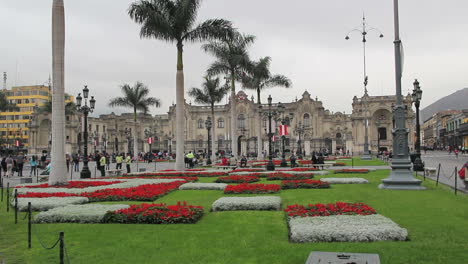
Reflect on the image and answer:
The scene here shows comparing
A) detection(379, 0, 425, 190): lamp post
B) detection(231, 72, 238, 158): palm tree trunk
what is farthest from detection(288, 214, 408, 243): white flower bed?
detection(231, 72, 238, 158): palm tree trunk

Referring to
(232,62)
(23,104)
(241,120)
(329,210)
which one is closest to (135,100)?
(232,62)

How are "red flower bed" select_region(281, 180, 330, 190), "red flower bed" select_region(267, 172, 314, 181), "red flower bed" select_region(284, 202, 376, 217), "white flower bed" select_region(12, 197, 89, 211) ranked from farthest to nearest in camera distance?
"red flower bed" select_region(267, 172, 314, 181) → "red flower bed" select_region(281, 180, 330, 190) → "white flower bed" select_region(12, 197, 89, 211) → "red flower bed" select_region(284, 202, 376, 217)

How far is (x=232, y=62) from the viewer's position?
33094mm

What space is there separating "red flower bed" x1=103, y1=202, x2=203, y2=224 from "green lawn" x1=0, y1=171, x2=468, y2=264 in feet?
0.91

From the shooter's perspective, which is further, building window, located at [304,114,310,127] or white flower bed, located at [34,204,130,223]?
building window, located at [304,114,310,127]

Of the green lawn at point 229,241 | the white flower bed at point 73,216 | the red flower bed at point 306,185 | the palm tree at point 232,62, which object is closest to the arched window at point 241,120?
the palm tree at point 232,62

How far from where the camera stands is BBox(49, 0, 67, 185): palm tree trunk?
616 inches

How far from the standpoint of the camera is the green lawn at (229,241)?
19.8ft

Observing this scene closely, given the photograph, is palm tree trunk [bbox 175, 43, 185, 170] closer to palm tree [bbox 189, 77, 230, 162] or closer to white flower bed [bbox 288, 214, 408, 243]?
white flower bed [bbox 288, 214, 408, 243]

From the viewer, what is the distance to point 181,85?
23281 millimetres

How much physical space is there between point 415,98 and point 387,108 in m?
51.4

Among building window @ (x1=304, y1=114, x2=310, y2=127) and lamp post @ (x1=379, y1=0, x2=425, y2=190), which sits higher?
building window @ (x1=304, y1=114, x2=310, y2=127)

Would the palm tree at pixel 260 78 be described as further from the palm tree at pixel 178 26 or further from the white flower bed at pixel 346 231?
the white flower bed at pixel 346 231

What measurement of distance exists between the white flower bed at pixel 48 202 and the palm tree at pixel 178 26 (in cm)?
1135
